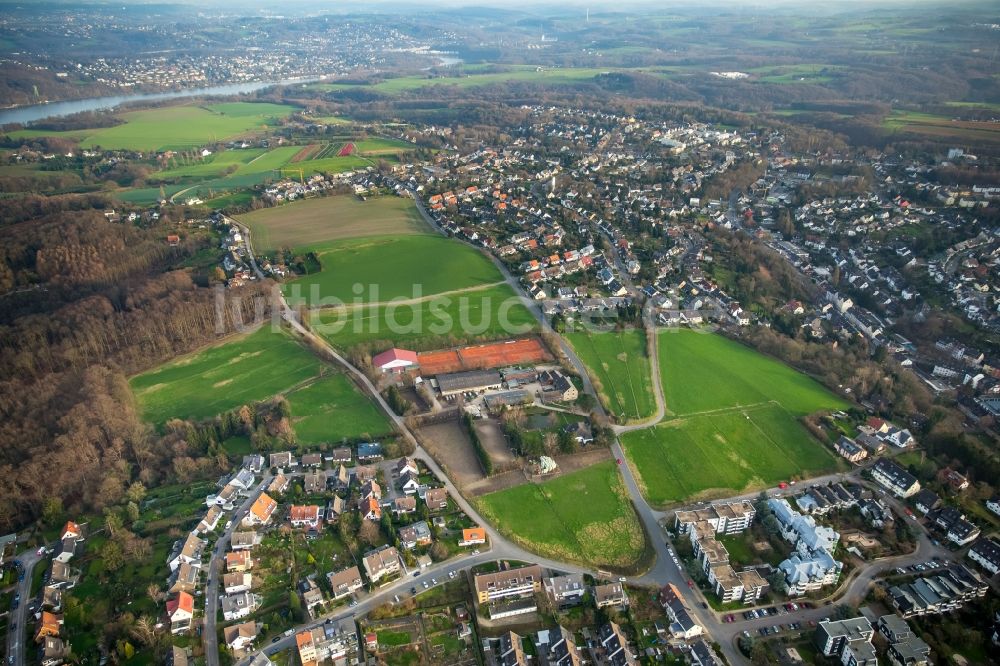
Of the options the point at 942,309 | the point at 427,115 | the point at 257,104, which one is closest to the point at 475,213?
the point at 942,309

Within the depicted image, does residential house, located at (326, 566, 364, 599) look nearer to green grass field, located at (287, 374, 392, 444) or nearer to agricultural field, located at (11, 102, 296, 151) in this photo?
green grass field, located at (287, 374, 392, 444)

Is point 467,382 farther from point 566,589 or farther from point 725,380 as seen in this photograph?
point 725,380

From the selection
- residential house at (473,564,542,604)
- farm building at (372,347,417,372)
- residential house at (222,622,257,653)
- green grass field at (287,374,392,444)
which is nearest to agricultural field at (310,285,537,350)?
farm building at (372,347,417,372)

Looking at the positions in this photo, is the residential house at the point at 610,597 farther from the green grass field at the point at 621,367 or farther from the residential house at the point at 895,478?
the residential house at the point at 895,478

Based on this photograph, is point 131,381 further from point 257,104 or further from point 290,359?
point 257,104

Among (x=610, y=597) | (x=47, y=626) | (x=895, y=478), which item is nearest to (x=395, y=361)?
(x=610, y=597)

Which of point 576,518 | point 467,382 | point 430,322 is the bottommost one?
point 576,518

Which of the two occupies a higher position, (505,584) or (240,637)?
(505,584)
